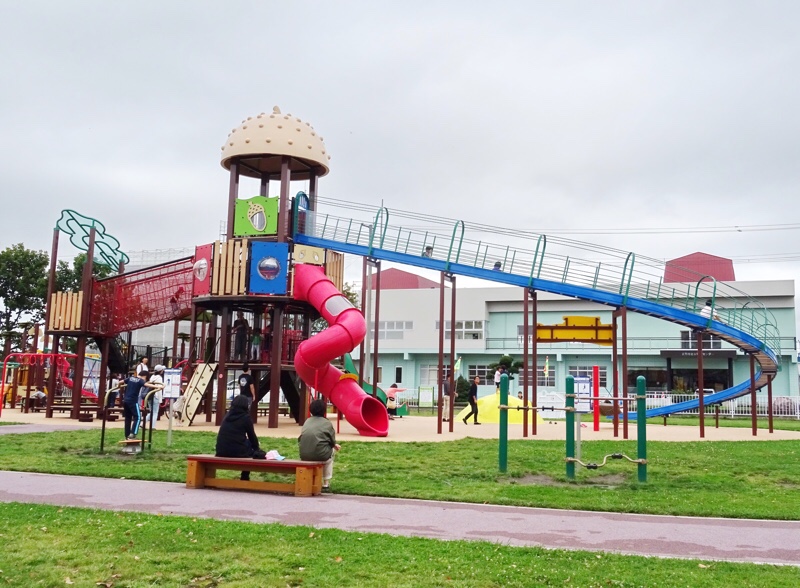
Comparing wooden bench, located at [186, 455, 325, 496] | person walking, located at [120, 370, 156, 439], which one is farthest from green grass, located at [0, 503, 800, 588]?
person walking, located at [120, 370, 156, 439]

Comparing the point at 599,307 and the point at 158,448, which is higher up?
the point at 599,307

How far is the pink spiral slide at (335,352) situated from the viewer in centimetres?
2175

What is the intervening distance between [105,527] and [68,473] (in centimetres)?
516

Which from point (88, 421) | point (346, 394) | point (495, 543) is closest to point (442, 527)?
point (495, 543)

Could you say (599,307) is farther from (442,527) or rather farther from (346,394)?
(442,527)

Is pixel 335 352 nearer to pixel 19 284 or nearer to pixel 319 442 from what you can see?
pixel 319 442

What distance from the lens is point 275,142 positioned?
25.2 meters

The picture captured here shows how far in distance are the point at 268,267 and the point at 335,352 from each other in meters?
4.31

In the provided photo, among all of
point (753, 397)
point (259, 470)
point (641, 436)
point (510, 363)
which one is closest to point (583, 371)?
point (510, 363)

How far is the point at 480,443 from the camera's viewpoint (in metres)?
18.8

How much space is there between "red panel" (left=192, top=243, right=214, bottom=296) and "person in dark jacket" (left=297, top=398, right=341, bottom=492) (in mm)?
14804

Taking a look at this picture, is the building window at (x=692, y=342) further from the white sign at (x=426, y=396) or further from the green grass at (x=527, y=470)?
the green grass at (x=527, y=470)

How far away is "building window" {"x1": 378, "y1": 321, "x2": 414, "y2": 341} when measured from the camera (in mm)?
61375

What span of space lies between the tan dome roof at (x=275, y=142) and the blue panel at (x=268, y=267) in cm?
316
